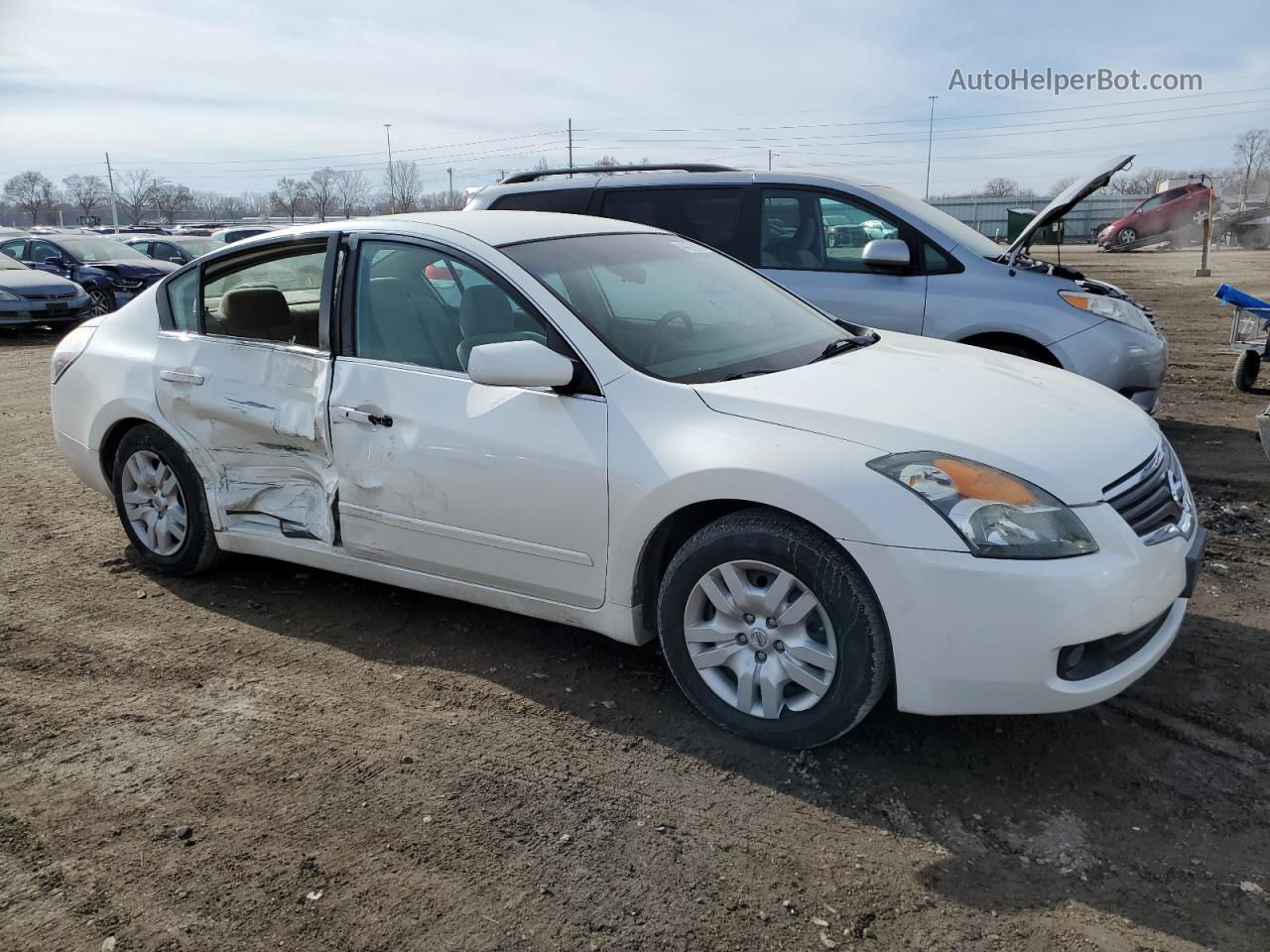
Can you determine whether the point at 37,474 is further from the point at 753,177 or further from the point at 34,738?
the point at 753,177

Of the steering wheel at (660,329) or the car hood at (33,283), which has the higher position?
the steering wheel at (660,329)

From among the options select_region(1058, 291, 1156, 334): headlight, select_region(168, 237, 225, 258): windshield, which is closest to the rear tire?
select_region(1058, 291, 1156, 334): headlight

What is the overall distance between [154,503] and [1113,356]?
5.42m

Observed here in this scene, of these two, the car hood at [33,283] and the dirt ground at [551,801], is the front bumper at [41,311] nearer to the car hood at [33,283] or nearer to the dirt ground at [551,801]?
the car hood at [33,283]

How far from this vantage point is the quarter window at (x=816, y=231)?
6.86 meters

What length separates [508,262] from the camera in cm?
384

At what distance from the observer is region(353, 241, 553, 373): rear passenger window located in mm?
3830

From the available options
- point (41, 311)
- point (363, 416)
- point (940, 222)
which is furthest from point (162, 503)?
point (41, 311)

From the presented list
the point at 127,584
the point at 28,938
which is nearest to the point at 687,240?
the point at 127,584

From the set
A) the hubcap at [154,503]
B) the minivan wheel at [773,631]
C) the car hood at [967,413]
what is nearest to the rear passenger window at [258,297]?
the hubcap at [154,503]

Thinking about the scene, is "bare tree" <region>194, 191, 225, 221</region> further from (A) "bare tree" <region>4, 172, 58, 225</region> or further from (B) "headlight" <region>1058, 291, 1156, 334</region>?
(B) "headlight" <region>1058, 291, 1156, 334</region>

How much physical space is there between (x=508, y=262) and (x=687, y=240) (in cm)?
121

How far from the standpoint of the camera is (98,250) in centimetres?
1950

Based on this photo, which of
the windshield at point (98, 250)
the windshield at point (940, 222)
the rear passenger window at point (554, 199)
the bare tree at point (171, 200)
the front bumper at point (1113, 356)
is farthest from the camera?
the bare tree at point (171, 200)
